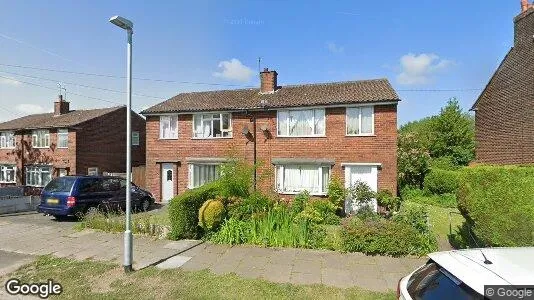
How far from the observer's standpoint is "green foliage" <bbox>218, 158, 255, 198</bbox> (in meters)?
10.2

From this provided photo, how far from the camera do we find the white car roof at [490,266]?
2281 millimetres

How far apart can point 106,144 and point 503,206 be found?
86.1ft

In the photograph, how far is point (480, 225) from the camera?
6.64 meters

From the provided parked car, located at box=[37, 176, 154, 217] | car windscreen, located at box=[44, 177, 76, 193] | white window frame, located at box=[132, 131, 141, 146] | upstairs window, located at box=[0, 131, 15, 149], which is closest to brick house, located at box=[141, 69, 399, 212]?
parked car, located at box=[37, 176, 154, 217]

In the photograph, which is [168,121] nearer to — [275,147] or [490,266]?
[275,147]

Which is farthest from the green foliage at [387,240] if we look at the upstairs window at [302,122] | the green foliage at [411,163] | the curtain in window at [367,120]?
the green foliage at [411,163]

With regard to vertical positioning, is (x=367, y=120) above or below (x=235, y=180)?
above

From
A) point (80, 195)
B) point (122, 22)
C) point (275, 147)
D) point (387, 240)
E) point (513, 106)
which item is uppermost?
point (122, 22)

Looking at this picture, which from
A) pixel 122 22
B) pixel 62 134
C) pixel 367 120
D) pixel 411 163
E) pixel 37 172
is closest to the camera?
pixel 122 22

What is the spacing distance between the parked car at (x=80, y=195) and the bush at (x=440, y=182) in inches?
714

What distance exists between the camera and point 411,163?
21.2 metres

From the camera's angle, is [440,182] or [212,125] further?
[440,182]
